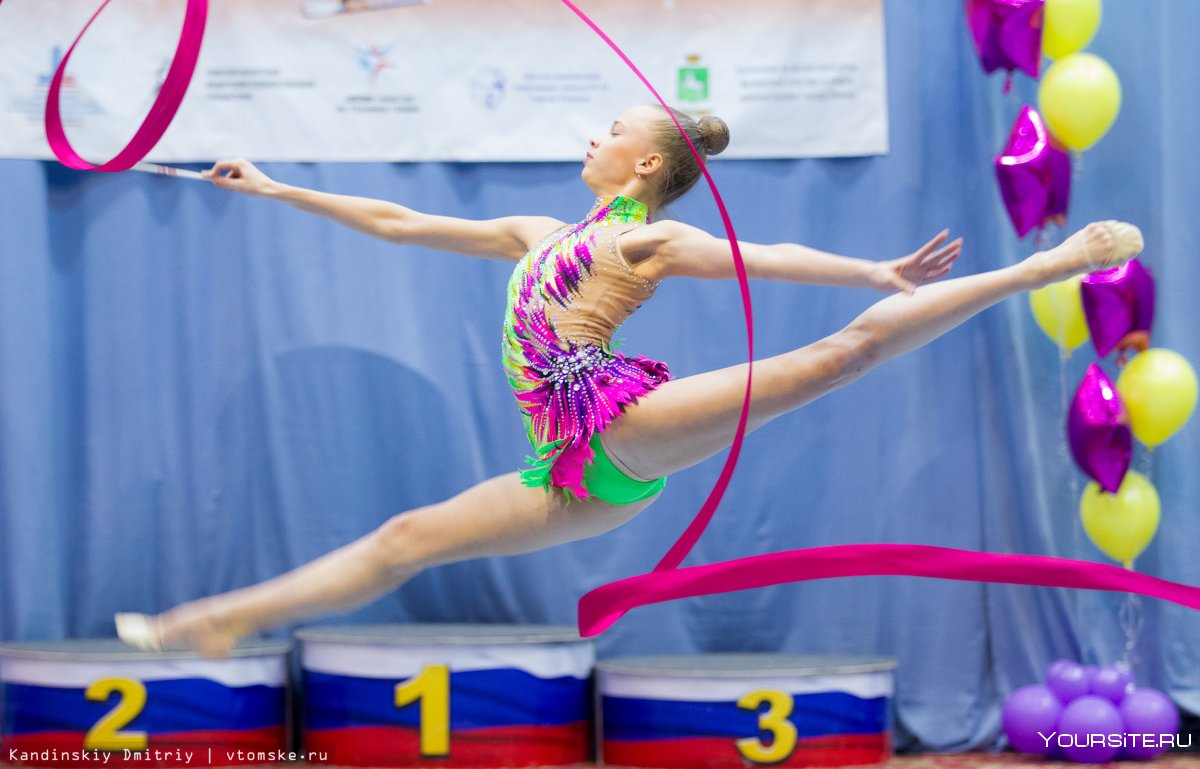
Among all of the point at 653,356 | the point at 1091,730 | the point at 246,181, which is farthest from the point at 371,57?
the point at 1091,730

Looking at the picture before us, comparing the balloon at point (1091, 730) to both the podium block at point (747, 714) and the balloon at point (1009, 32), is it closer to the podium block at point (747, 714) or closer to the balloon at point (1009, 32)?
the podium block at point (747, 714)

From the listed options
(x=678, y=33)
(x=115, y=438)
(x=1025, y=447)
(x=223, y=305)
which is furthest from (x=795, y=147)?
(x=115, y=438)

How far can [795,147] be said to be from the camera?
15.4ft

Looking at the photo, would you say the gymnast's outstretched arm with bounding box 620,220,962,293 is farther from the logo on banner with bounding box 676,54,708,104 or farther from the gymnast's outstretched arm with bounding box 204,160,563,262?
the logo on banner with bounding box 676,54,708,104

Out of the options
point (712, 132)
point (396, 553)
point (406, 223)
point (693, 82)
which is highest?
point (693, 82)

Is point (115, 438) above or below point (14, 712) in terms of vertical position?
above

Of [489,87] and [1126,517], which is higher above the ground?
[489,87]

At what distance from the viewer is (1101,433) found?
164 inches

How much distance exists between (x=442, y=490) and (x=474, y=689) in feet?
2.55

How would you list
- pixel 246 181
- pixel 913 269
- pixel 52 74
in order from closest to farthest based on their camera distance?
pixel 913 269
pixel 246 181
pixel 52 74

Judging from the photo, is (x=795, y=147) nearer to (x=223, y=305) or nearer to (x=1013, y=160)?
(x=1013, y=160)

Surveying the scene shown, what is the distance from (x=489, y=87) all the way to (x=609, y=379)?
7.22 feet

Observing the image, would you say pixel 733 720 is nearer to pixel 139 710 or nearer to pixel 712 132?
pixel 139 710

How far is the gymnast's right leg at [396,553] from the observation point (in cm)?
273
